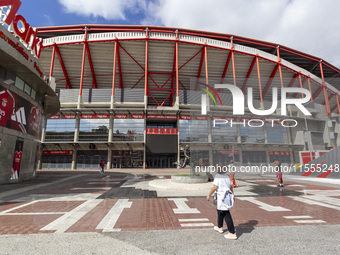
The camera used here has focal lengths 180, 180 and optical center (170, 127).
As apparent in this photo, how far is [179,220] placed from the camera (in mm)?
5285

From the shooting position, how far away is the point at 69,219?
5.37 meters

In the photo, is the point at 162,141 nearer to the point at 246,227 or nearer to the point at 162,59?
the point at 162,59

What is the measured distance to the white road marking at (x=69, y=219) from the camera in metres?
4.70

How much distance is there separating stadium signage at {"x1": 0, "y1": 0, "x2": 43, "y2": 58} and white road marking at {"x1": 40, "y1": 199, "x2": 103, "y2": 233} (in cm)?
1355

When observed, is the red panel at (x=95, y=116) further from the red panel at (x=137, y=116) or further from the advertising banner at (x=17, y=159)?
the advertising banner at (x=17, y=159)

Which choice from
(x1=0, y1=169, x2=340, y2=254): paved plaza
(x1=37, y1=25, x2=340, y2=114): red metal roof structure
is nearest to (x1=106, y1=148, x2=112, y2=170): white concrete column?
(x1=37, y1=25, x2=340, y2=114): red metal roof structure

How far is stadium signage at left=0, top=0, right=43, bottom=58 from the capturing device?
39.0 feet

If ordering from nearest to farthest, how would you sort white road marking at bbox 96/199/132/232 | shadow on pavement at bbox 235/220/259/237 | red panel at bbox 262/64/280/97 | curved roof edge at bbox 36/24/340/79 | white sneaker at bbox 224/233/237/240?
white sneaker at bbox 224/233/237/240 → shadow on pavement at bbox 235/220/259/237 → white road marking at bbox 96/199/132/232 → curved roof edge at bbox 36/24/340/79 → red panel at bbox 262/64/280/97

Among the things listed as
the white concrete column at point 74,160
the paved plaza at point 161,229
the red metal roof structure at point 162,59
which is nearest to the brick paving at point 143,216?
the paved plaza at point 161,229

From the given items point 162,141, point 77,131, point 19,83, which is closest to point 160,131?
point 162,141

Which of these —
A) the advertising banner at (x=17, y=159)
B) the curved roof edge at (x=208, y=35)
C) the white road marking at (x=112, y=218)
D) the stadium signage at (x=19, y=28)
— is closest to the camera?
the white road marking at (x=112, y=218)

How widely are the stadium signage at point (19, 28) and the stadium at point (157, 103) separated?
1904 centimetres

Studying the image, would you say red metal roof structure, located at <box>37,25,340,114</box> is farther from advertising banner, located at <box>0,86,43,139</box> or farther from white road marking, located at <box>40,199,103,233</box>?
white road marking, located at <box>40,199,103,233</box>

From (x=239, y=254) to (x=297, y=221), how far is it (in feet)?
10.1
